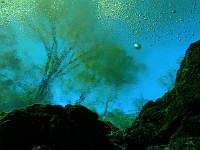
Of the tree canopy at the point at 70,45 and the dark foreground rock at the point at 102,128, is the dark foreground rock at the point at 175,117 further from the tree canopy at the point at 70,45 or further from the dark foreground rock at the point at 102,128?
the tree canopy at the point at 70,45

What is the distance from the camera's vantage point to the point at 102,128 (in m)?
5.78

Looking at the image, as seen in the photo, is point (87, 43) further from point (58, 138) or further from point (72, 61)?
Answer: point (58, 138)

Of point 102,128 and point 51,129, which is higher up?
point 102,128

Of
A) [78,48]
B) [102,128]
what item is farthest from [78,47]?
[102,128]

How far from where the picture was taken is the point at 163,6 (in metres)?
15.5

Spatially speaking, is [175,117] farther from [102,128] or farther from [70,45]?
[70,45]

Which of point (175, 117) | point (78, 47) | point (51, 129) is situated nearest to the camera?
point (51, 129)

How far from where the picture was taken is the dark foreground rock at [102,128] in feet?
15.2

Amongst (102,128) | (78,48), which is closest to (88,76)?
(78,48)

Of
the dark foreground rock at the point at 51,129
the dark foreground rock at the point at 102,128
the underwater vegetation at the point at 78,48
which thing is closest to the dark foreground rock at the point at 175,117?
the dark foreground rock at the point at 102,128

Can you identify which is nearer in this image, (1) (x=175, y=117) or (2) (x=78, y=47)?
(1) (x=175, y=117)

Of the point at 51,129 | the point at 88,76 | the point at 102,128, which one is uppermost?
the point at 88,76

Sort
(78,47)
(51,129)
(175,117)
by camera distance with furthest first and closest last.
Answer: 1. (78,47)
2. (175,117)
3. (51,129)

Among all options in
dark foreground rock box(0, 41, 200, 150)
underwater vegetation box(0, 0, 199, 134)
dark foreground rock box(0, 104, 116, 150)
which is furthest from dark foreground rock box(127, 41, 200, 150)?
underwater vegetation box(0, 0, 199, 134)
